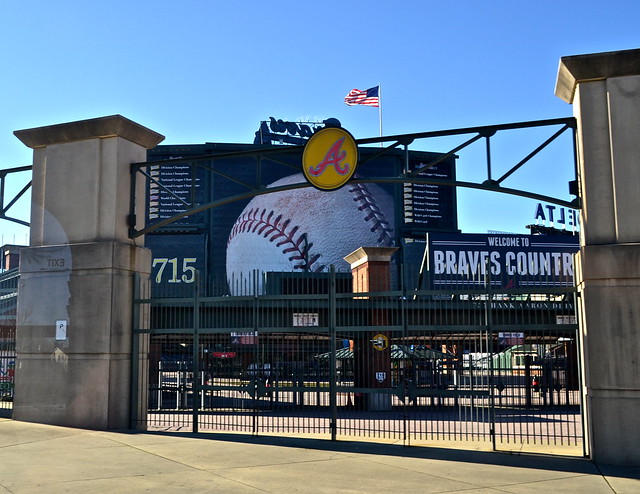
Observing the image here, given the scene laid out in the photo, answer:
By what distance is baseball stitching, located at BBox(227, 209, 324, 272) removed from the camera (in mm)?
53094

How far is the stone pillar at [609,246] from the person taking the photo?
11133 millimetres

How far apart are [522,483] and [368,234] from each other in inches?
1993

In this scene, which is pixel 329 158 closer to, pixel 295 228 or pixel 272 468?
pixel 272 468

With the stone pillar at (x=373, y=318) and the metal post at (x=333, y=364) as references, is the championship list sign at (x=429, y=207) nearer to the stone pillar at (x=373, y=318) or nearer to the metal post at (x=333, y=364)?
the stone pillar at (x=373, y=318)

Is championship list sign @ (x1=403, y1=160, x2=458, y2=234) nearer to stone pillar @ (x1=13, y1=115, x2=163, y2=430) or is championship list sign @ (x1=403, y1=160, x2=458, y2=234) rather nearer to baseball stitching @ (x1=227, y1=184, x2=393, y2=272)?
baseball stitching @ (x1=227, y1=184, x2=393, y2=272)

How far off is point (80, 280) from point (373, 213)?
152 feet

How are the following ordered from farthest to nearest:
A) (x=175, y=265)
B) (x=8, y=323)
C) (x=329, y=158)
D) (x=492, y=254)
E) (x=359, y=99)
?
1. (x=175, y=265)
2. (x=359, y=99)
3. (x=492, y=254)
4. (x=8, y=323)
5. (x=329, y=158)

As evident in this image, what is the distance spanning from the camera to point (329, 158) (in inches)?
556

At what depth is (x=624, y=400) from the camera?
11.1m

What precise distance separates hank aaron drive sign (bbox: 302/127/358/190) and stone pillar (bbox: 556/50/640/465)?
4.14 m

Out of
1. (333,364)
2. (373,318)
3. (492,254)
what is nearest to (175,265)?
(492,254)

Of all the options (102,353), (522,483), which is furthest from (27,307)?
(522,483)

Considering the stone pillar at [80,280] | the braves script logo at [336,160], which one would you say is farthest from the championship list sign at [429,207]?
the braves script logo at [336,160]

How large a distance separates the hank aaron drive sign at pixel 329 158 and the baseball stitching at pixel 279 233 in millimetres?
37556
